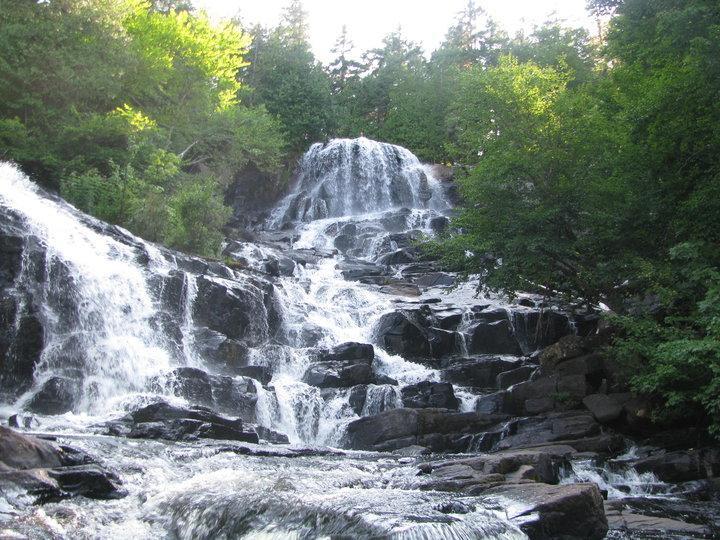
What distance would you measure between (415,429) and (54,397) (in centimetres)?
785

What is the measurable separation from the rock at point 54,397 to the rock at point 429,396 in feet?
25.8

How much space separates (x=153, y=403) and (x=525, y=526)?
850 cm

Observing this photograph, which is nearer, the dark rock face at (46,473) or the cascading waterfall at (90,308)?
the dark rock face at (46,473)

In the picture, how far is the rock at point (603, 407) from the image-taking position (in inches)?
557

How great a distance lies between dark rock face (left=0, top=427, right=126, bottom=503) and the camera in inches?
285

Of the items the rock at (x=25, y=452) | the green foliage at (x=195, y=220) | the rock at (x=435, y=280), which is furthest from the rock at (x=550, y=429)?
the green foliage at (x=195, y=220)

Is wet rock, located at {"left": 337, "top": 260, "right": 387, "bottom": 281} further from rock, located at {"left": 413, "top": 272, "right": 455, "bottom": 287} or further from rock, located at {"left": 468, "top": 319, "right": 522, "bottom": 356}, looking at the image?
rock, located at {"left": 468, "top": 319, "right": 522, "bottom": 356}

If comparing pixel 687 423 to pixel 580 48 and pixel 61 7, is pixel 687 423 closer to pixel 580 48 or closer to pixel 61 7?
pixel 61 7

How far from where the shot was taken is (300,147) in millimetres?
41531

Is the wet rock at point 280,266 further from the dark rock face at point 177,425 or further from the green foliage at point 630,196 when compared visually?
the dark rock face at point 177,425

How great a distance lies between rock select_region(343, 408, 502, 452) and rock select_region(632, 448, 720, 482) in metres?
3.71

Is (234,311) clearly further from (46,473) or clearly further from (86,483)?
(46,473)

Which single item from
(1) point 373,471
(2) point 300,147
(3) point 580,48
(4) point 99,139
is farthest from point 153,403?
(3) point 580,48

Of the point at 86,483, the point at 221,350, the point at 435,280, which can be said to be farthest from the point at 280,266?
the point at 86,483
